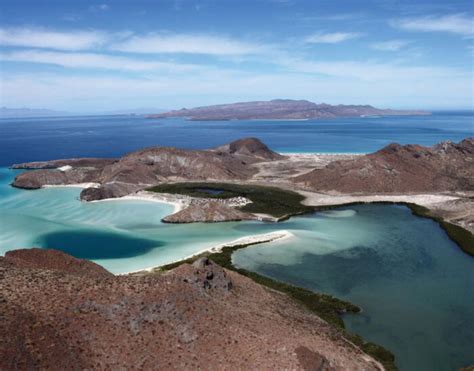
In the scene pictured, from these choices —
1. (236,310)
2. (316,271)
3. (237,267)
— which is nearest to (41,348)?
(236,310)

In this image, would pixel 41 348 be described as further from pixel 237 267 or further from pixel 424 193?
pixel 424 193

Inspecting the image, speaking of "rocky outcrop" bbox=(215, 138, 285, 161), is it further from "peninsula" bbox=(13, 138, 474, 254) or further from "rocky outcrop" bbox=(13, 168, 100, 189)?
"rocky outcrop" bbox=(13, 168, 100, 189)

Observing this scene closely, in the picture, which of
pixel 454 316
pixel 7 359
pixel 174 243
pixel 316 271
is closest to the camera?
pixel 7 359

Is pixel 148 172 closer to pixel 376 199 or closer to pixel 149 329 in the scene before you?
pixel 376 199

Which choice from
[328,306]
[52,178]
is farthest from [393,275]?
[52,178]

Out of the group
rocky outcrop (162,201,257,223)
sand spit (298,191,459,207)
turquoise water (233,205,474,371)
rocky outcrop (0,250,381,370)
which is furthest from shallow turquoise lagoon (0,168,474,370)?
rocky outcrop (0,250,381,370)

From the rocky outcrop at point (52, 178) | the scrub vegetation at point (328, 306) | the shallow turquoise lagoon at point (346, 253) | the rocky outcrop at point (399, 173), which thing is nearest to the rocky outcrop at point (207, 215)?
the shallow turquoise lagoon at point (346, 253)
